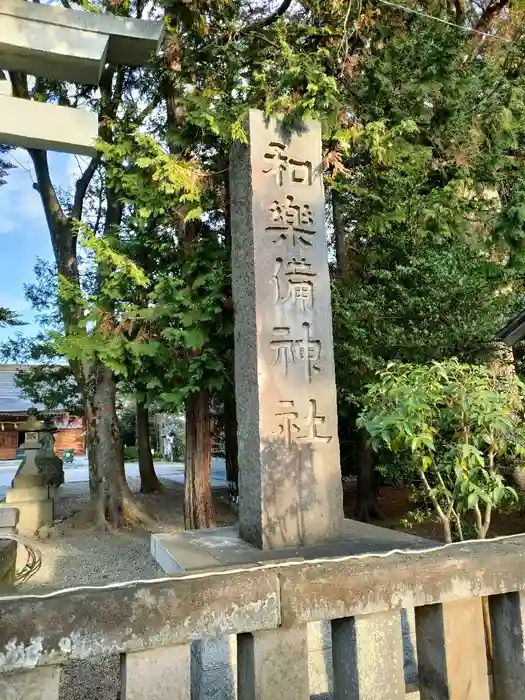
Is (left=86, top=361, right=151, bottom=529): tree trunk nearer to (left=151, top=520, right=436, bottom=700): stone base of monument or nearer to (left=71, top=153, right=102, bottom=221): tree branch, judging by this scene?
(left=71, top=153, right=102, bottom=221): tree branch

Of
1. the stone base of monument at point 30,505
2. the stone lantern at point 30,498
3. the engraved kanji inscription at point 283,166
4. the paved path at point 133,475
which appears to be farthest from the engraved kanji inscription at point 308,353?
the paved path at point 133,475

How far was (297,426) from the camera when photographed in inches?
152

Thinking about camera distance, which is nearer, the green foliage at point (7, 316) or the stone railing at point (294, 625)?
the stone railing at point (294, 625)

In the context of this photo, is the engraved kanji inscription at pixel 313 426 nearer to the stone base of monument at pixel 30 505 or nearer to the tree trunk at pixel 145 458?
the stone base of monument at pixel 30 505

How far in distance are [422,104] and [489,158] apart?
113 centimetres

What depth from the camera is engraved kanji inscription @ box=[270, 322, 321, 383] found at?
3896 mm

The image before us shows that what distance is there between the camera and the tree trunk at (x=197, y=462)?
7164 millimetres

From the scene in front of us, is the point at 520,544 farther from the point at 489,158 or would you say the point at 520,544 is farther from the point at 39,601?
the point at 489,158

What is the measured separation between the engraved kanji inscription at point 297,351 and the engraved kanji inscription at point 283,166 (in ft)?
4.04

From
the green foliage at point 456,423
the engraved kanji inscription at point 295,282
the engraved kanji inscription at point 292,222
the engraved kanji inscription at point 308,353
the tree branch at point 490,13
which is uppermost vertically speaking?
the tree branch at point 490,13

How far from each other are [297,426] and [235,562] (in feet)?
3.54

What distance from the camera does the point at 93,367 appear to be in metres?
9.21

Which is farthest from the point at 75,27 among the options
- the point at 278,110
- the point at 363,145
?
the point at 363,145

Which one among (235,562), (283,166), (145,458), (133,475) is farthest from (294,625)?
(133,475)
